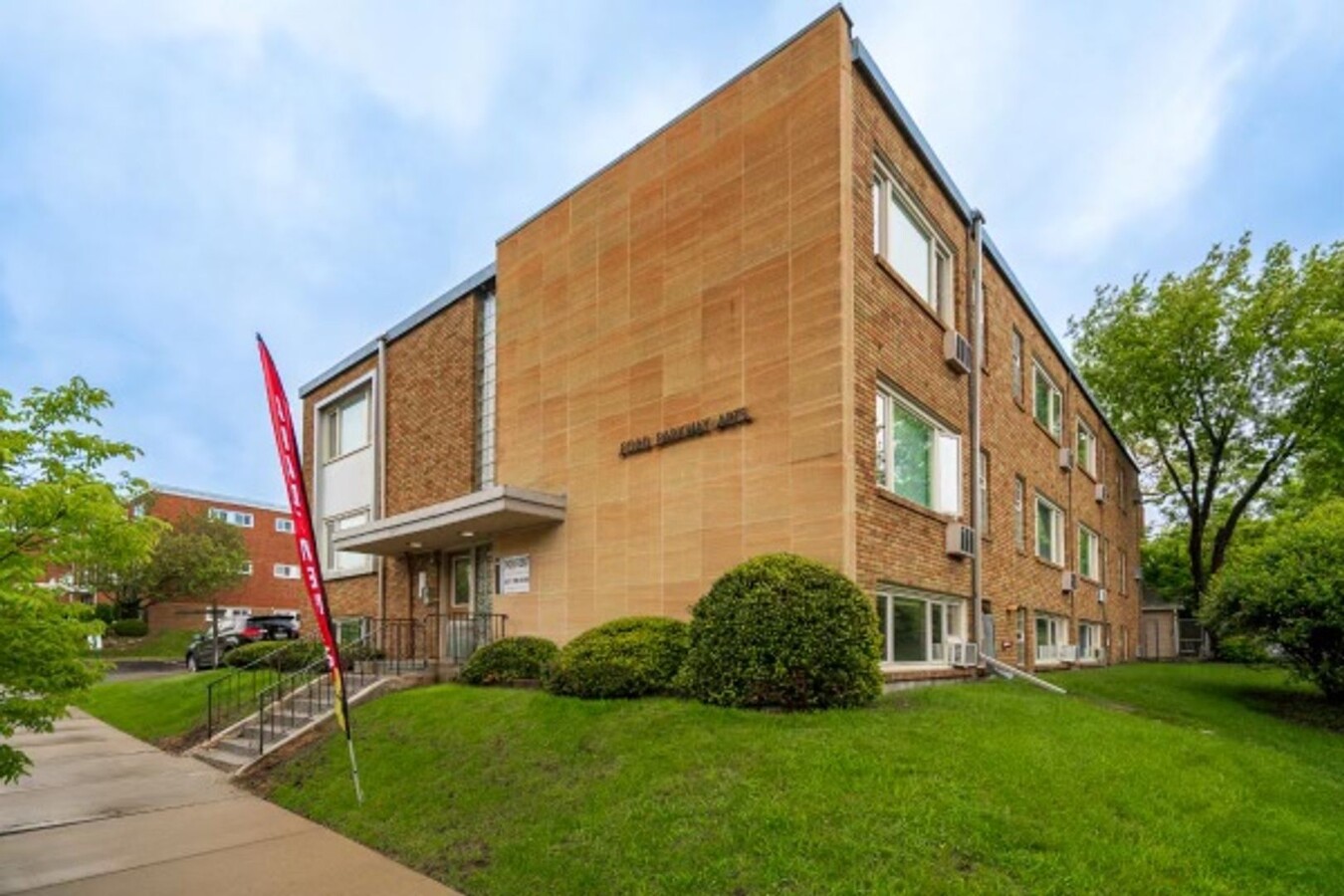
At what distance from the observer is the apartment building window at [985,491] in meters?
14.2

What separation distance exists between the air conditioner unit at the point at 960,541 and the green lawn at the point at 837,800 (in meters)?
2.71

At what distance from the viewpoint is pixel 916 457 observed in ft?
39.8

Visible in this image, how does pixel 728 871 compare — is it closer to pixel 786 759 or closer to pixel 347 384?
pixel 786 759

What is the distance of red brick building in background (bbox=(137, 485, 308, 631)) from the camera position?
45125 mm

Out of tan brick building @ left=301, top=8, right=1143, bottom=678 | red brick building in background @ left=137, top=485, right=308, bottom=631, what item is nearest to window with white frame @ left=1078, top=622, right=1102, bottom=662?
tan brick building @ left=301, top=8, right=1143, bottom=678

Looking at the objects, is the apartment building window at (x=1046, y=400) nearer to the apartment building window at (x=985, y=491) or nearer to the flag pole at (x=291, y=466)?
the apartment building window at (x=985, y=491)

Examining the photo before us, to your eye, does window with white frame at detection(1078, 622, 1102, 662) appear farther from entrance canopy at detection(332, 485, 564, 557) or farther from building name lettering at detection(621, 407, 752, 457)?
entrance canopy at detection(332, 485, 564, 557)

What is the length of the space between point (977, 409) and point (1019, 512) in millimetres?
4222

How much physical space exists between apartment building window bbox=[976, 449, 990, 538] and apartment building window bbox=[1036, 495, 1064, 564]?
4.10 m

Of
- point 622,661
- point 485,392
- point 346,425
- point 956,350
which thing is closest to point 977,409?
point 956,350

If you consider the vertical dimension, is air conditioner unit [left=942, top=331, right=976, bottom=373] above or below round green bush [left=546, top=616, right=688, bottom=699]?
above

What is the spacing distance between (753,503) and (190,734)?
9949mm

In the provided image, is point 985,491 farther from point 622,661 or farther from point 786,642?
point 622,661

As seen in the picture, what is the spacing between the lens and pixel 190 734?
1319 cm
